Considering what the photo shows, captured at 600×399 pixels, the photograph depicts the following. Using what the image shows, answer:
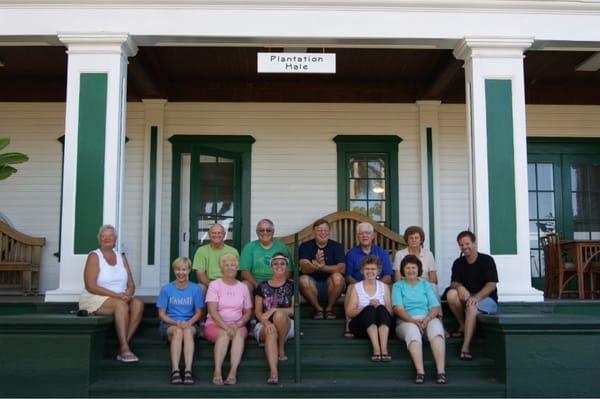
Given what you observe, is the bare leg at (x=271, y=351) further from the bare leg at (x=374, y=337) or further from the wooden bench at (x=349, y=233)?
the wooden bench at (x=349, y=233)

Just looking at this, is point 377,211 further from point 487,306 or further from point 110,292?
point 110,292

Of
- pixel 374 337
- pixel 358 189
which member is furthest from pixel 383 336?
pixel 358 189

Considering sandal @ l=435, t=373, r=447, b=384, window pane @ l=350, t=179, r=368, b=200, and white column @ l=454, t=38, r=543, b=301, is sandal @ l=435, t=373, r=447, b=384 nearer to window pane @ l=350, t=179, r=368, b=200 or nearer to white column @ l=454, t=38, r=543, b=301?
white column @ l=454, t=38, r=543, b=301

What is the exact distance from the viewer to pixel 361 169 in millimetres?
8398

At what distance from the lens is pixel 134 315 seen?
17.4ft

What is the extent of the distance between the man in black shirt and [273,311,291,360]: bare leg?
1375mm

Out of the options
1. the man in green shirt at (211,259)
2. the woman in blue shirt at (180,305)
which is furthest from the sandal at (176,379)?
the man in green shirt at (211,259)

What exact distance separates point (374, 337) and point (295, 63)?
2510 mm

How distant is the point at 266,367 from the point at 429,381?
1.21m

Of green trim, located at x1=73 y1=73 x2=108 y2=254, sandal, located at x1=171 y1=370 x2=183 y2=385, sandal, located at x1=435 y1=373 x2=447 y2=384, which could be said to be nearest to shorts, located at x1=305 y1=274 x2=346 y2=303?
sandal, located at x1=435 y1=373 x2=447 y2=384

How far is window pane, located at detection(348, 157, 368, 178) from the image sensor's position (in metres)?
8.38

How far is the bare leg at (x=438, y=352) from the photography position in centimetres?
489

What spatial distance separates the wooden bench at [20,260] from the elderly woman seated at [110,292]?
8.60ft

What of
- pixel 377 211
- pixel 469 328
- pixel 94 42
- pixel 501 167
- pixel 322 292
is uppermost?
pixel 94 42
